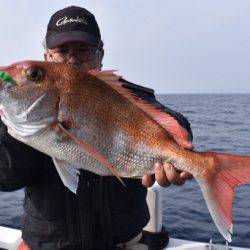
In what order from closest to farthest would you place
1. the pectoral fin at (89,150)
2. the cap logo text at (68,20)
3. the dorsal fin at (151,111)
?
the pectoral fin at (89,150)
the dorsal fin at (151,111)
the cap logo text at (68,20)

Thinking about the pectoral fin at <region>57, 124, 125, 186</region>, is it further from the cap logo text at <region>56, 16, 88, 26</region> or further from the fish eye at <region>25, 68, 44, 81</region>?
the cap logo text at <region>56, 16, 88, 26</region>

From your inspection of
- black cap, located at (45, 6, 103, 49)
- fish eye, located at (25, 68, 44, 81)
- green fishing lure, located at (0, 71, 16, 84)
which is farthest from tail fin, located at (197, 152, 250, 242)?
black cap, located at (45, 6, 103, 49)

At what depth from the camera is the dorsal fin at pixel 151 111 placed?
298cm

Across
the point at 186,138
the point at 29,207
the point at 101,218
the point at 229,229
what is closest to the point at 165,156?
the point at 186,138

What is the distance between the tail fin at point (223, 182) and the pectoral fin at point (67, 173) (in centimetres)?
88

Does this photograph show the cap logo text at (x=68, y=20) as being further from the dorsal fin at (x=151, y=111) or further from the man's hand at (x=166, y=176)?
the man's hand at (x=166, y=176)

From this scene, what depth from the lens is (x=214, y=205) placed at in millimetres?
2924

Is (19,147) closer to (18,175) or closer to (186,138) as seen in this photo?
(18,175)

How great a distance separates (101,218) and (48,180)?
23.0 inches

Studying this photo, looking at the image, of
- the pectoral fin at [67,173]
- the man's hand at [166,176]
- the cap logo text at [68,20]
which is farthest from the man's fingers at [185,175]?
the cap logo text at [68,20]

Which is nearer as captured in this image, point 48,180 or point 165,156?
point 165,156

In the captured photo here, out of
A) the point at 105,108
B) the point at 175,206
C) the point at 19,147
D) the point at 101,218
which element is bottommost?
the point at 175,206

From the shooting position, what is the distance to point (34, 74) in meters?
2.83

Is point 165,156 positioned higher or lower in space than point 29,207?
higher
